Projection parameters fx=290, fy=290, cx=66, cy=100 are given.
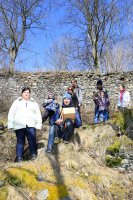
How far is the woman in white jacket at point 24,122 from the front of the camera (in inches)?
253

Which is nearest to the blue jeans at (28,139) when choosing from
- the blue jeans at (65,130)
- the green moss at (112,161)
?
the blue jeans at (65,130)

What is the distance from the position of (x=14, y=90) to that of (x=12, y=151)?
354 inches

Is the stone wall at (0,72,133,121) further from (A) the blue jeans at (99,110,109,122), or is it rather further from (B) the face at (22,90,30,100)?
(B) the face at (22,90,30,100)

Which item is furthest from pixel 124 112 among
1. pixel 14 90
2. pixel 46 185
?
pixel 14 90

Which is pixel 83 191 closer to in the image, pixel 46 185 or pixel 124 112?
pixel 46 185

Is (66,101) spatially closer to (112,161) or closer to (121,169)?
(112,161)

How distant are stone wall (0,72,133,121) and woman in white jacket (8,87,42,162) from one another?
807 centimetres

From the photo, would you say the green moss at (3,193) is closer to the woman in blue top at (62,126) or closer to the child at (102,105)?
the woman in blue top at (62,126)

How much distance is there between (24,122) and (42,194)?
194cm

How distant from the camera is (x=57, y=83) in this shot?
51.5ft

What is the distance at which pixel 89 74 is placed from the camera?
50.8 feet

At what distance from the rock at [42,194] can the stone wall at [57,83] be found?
9659mm

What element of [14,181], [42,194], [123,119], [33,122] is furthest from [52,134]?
[123,119]

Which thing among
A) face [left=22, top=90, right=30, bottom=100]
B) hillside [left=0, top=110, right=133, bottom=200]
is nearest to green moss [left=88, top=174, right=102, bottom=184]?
hillside [left=0, top=110, right=133, bottom=200]
